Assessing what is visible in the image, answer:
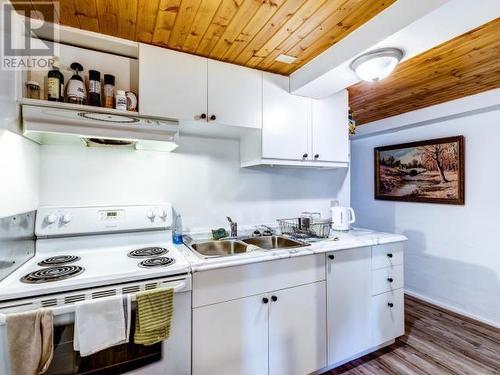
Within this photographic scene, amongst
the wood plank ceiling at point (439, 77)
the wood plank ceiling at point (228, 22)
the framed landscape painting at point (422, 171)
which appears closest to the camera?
the wood plank ceiling at point (228, 22)

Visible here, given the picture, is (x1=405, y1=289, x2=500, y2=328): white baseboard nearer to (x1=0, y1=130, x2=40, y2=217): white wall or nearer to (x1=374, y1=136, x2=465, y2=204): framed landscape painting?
(x1=374, y1=136, x2=465, y2=204): framed landscape painting

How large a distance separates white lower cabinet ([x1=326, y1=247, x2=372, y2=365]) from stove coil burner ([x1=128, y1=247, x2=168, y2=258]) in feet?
3.65

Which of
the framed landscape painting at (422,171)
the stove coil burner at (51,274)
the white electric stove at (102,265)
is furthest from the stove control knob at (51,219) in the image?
the framed landscape painting at (422,171)

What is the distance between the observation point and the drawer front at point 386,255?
1.97 m

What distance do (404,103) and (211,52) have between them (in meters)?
2.24

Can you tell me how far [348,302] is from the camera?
186 centimetres

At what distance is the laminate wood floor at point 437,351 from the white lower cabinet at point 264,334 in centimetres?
37

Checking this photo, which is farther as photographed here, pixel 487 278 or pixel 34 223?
pixel 487 278

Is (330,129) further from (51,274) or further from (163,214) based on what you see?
(51,274)

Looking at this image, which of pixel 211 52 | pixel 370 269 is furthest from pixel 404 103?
pixel 211 52

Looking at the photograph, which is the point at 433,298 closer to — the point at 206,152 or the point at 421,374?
the point at 421,374

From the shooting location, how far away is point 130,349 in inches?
47.5

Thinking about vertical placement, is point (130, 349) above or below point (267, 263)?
below

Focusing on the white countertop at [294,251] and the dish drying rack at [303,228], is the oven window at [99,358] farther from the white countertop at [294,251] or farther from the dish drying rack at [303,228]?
the dish drying rack at [303,228]
